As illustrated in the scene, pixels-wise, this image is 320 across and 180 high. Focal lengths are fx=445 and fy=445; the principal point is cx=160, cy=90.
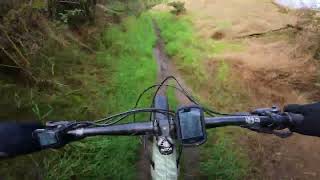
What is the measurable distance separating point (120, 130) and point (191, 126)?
16.5 inches

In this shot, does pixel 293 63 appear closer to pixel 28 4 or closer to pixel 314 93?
pixel 314 93

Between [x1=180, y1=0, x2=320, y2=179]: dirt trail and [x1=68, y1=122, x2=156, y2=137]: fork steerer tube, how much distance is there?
8.48 ft

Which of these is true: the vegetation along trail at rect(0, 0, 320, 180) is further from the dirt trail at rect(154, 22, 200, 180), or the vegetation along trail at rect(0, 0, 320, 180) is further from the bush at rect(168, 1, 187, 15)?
the bush at rect(168, 1, 187, 15)

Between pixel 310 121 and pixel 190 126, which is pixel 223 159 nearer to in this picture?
pixel 310 121

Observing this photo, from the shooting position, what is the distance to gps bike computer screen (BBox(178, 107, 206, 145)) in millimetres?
2043

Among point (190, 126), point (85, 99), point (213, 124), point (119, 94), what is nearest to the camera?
point (190, 126)

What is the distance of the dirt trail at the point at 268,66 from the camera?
486 centimetres

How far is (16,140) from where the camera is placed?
218 cm

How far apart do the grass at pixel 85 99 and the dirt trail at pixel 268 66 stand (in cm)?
143

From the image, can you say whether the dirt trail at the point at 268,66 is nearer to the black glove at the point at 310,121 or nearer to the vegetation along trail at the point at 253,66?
the vegetation along trail at the point at 253,66

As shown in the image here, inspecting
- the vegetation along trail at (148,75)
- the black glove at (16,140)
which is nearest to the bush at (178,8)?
the vegetation along trail at (148,75)

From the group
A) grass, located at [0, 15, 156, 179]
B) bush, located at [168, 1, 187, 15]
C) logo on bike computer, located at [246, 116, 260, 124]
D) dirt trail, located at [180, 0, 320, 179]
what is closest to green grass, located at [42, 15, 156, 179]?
grass, located at [0, 15, 156, 179]

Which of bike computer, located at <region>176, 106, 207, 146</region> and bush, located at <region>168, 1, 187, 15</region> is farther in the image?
bush, located at <region>168, 1, 187, 15</region>

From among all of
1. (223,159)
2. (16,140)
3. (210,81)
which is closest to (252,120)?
(16,140)
